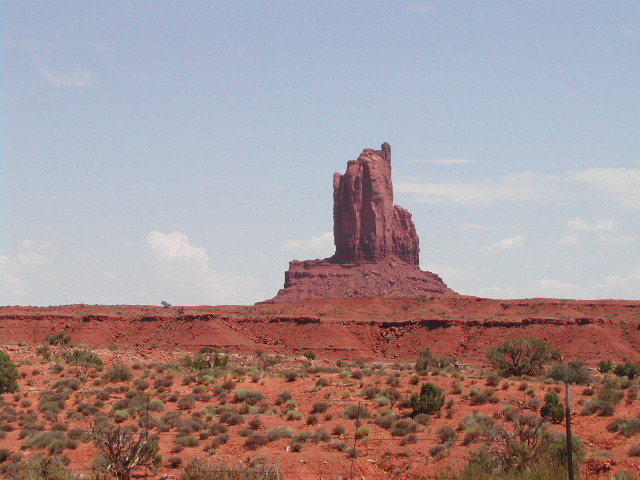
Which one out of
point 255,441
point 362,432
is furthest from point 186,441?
point 362,432

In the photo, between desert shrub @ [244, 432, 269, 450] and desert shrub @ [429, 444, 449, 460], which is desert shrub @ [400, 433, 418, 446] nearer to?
desert shrub @ [429, 444, 449, 460]

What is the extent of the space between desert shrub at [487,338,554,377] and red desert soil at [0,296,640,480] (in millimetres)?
1934

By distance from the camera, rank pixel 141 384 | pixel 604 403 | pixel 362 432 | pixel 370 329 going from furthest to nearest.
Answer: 1. pixel 370 329
2. pixel 141 384
3. pixel 604 403
4. pixel 362 432

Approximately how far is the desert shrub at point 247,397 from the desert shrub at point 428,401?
6585mm

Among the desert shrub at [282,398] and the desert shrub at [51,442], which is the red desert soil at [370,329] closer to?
the desert shrub at [282,398]

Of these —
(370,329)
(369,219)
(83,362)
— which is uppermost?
(369,219)

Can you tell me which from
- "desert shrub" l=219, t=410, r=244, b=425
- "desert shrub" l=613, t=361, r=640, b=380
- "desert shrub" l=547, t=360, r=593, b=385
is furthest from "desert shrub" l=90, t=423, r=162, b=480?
"desert shrub" l=613, t=361, r=640, b=380

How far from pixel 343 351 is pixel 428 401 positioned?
49.5m

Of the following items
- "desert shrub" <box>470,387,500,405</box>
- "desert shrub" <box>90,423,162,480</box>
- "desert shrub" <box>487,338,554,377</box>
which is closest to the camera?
"desert shrub" <box>90,423,162,480</box>

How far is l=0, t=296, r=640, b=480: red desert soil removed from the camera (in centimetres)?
2466

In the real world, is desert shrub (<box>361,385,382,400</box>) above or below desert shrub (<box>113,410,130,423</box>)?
above

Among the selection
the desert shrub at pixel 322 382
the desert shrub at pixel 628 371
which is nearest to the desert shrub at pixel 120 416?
the desert shrub at pixel 322 382

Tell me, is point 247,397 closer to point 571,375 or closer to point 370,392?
point 370,392

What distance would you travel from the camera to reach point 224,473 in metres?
19.2
